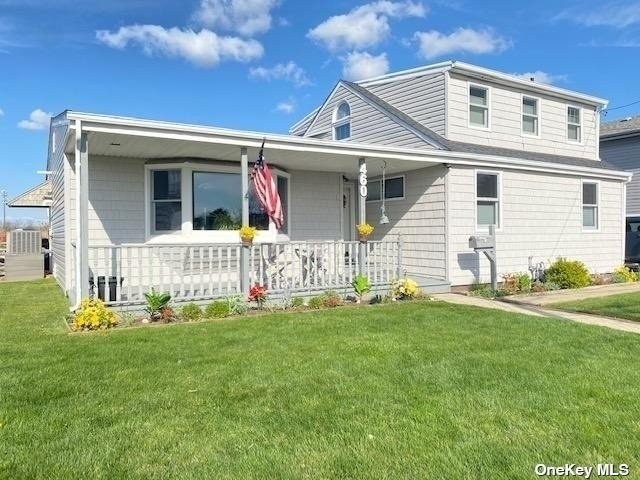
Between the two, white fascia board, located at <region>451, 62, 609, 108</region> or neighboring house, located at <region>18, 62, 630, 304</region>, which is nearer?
neighboring house, located at <region>18, 62, 630, 304</region>

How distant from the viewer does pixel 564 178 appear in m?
13.5

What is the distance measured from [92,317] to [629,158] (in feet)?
70.4

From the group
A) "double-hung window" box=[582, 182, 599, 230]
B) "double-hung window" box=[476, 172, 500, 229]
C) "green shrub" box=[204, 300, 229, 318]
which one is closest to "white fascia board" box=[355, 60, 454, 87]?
"double-hung window" box=[476, 172, 500, 229]

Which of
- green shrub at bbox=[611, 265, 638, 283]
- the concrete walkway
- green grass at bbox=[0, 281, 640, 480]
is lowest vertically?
green grass at bbox=[0, 281, 640, 480]

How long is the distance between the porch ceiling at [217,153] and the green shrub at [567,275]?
4.04 metres

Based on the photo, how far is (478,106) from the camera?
13344mm

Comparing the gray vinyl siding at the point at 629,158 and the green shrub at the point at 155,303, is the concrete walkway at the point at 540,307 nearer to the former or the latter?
the green shrub at the point at 155,303

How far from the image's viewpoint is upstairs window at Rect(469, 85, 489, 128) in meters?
13.3

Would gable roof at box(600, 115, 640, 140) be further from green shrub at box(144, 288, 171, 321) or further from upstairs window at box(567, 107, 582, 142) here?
green shrub at box(144, 288, 171, 321)

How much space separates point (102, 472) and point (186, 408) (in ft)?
3.49

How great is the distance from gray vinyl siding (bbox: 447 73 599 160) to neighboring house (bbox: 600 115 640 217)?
223 inches

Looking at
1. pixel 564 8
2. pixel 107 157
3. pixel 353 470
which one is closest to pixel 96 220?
pixel 107 157

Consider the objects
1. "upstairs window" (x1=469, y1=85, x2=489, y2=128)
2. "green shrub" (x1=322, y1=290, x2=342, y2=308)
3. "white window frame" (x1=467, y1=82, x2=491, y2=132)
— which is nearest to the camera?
"green shrub" (x1=322, y1=290, x2=342, y2=308)

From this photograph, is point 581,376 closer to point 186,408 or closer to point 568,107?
point 186,408
